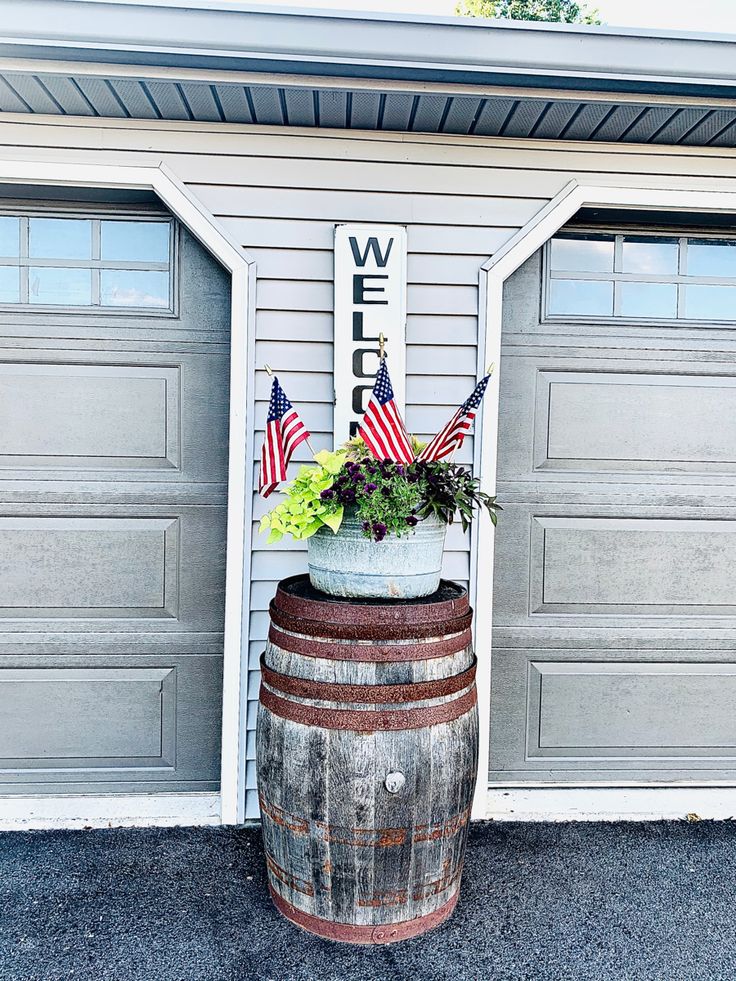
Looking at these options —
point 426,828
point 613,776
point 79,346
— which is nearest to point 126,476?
point 79,346

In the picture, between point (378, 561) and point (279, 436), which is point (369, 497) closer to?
point (378, 561)

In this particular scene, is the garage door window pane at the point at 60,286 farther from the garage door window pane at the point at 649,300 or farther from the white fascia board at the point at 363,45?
the garage door window pane at the point at 649,300

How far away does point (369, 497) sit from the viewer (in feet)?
6.00

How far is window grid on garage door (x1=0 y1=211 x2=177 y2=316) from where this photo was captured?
8.10 feet

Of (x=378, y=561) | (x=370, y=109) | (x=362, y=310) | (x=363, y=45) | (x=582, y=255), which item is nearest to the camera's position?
(x=378, y=561)

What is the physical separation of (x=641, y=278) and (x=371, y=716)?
1.86 meters

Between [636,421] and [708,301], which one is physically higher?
[708,301]

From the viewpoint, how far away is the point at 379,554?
187 cm

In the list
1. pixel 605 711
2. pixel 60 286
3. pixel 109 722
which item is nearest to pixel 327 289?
pixel 60 286

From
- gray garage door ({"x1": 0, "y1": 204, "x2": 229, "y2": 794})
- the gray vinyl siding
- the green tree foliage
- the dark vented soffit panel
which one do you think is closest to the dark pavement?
gray garage door ({"x1": 0, "y1": 204, "x2": 229, "y2": 794})

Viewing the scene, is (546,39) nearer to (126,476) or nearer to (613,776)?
(126,476)

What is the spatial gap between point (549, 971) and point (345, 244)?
2153 mm

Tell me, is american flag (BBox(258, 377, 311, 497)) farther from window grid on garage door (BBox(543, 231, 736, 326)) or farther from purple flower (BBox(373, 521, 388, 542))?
window grid on garage door (BBox(543, 231, 736, 326))

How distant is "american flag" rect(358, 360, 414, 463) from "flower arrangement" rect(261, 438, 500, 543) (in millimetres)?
27
